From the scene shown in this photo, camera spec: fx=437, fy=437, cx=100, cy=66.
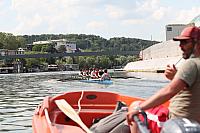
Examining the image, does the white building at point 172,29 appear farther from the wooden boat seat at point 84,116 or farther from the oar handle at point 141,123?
the oar handle at point 141,123

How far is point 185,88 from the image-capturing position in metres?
5.59

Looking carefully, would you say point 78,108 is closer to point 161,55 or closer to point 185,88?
point 185,88

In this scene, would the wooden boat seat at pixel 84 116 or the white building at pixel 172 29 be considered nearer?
the wooden boat seat at pixel 84 116

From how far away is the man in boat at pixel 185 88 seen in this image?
5422 mm

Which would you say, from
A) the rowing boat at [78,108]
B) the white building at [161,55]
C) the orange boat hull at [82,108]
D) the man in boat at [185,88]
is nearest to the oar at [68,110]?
the rowing boat at [78,108]

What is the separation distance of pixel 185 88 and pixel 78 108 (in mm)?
6167

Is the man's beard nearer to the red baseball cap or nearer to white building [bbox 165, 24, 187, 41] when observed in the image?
the red baseball cap

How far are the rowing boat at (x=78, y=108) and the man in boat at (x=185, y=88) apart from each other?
3.59 m

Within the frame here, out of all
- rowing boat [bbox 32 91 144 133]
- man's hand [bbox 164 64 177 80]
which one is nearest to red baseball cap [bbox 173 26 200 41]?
man's hand [bbox 164 64 177 80]

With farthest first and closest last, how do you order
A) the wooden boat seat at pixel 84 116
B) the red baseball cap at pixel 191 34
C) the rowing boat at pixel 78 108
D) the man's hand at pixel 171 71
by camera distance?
the wooden boat seat at pixel 84 116 → the rowing boat at pixel 78 108 → the man's hand at pixel 171 71 → the red baseball cap at pixel 191 34

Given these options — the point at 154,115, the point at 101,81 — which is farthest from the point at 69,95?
the point at 101,81

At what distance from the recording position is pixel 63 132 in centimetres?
793

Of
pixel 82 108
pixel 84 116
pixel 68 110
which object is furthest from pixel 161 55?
pixel 68 110

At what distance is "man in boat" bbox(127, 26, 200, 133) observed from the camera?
5422 millimetres
